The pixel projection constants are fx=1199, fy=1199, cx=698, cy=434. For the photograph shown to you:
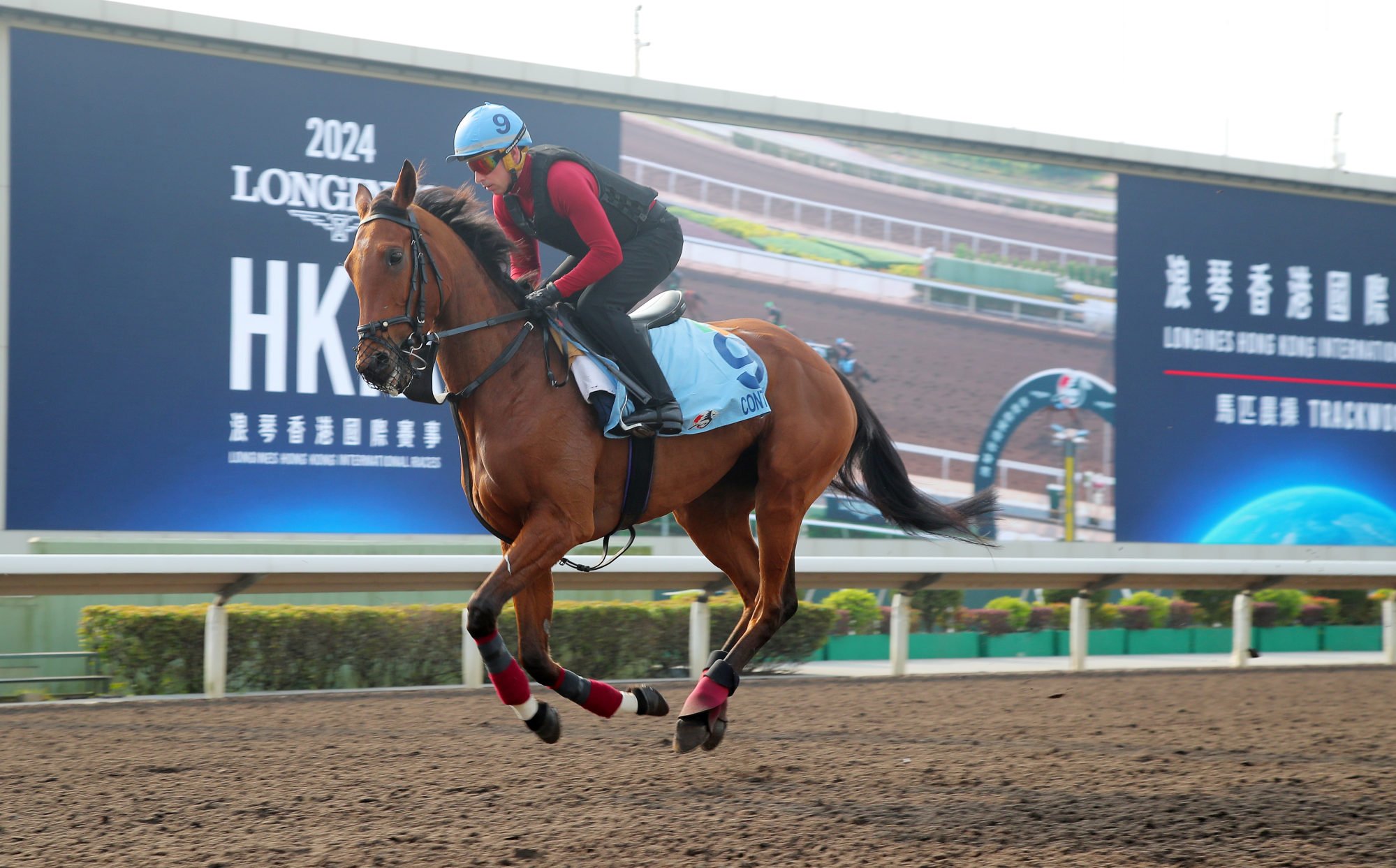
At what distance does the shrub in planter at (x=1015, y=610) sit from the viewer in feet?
35.6

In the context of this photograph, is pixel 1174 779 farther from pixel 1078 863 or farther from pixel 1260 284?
pixel 1260 284

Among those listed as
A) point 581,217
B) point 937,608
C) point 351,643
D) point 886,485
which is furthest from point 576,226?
point 937,608

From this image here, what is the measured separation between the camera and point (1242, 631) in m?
8.77

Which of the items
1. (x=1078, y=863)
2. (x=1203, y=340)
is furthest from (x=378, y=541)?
(x=1203, y=340)

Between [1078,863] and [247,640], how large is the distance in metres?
5.45

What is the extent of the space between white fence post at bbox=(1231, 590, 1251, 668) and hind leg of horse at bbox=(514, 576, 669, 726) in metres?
6.11

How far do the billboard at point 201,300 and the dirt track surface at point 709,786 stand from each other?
4031 mm

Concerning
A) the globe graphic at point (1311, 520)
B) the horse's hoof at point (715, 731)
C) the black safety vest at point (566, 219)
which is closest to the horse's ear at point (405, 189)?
the black safety vest at point (566, 219)

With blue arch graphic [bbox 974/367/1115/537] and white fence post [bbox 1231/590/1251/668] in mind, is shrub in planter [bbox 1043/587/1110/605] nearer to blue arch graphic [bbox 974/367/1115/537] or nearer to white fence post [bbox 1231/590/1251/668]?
blue arch graphic [bbox 974/367/1115/537]

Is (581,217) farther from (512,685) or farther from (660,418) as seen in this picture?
(512,685)

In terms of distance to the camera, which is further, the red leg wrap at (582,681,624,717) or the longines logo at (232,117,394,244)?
the longines logo at (232,117,394,244)

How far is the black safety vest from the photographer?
396 centimetres

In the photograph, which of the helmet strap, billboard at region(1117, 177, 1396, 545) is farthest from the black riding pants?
billboard at region(1117, 177, 1396, 545)

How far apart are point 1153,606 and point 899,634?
4791mm
